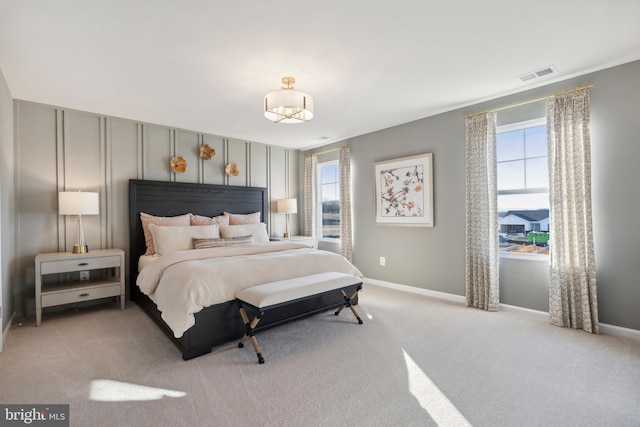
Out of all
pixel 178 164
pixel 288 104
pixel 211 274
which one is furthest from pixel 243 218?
pixel 288 104

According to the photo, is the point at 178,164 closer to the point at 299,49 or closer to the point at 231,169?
the point at 231,169

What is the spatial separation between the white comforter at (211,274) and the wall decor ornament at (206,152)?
1940mm

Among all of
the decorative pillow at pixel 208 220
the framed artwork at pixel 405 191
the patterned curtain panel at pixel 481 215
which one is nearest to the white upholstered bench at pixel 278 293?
the patterned curtain panel at pixel 481 215

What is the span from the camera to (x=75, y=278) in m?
3.76

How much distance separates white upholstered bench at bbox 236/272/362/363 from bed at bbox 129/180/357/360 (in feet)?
0.64

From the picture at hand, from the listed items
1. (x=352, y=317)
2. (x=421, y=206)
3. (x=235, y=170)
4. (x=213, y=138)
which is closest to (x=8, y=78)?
(x=213, y=138)

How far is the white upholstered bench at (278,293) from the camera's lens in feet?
7.91

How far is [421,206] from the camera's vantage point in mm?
4266

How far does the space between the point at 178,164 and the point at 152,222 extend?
3.15 feet

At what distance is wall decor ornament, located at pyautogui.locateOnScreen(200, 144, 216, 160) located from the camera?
4.78m

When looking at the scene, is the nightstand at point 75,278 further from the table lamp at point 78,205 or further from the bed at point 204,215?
the bed at point 204,215

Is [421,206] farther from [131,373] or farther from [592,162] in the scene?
[131,373]

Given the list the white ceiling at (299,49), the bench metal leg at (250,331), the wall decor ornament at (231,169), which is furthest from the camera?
the wall decor ornament at (231,169)

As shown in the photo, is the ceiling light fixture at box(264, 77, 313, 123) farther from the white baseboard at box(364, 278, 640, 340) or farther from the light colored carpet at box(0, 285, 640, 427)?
the white baseboard at box(364, 278, 640, 340)
